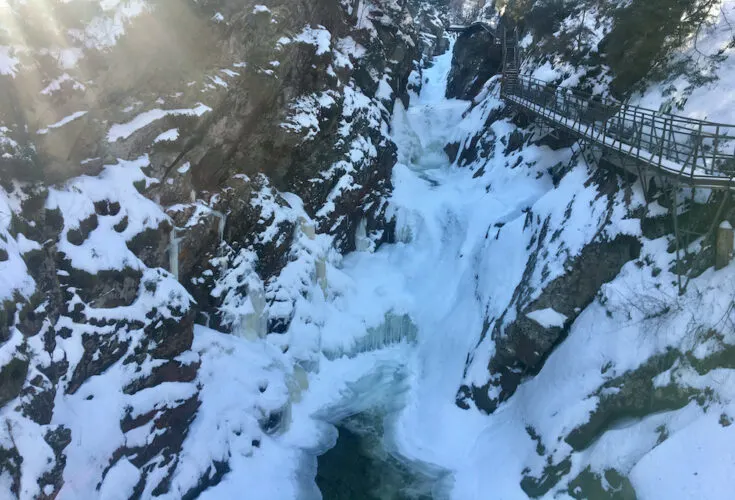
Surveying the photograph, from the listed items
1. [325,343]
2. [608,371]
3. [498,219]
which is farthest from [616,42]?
[325,343]

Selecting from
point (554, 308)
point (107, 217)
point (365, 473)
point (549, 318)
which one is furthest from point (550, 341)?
point (107, 217)

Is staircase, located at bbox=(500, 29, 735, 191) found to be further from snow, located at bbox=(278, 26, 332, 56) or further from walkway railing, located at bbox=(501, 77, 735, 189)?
snow, located at bbox=(278, 26, 332, 56)

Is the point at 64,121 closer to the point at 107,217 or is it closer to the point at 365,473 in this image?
the point at 107,217

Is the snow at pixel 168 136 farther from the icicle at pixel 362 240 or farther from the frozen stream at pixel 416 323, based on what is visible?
the icicle at pixel 362 240

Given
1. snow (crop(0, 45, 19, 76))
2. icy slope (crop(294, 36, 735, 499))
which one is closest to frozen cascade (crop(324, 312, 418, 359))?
icy slope (crop(294, 36, 735, 499))

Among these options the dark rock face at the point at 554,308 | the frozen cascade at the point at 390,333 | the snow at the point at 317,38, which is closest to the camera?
the dark rock face at the point at 554,308

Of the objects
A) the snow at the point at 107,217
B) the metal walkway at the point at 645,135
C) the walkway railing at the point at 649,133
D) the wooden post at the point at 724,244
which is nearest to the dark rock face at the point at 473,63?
the metal walkway at the point at 645,135
